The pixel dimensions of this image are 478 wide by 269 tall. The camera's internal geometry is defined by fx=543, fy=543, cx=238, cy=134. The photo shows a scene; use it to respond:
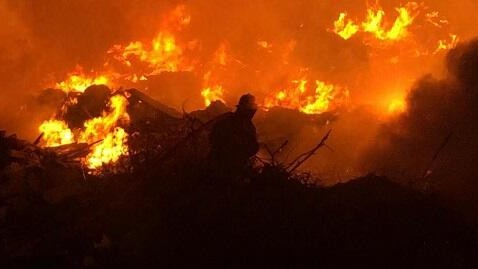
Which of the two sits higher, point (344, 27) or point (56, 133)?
point (344, 27)

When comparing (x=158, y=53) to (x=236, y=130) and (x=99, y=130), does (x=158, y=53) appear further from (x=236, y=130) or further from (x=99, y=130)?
(x=236, y=130)

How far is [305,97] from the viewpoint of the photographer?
23.5m

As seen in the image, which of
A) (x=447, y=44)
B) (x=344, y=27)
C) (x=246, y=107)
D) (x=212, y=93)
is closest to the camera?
(x=246, y=107)

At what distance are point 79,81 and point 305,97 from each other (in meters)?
9.53

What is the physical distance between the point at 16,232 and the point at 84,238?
1069 millimetres

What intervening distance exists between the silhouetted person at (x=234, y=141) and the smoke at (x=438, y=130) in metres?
6.58

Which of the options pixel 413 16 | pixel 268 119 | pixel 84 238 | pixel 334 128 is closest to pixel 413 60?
pixel 413 16

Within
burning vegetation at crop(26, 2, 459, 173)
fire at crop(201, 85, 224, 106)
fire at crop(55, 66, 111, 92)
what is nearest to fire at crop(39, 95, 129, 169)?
fire at crop(55, 66, 111, 92)

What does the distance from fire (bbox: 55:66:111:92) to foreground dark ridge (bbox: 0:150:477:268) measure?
1295 cm

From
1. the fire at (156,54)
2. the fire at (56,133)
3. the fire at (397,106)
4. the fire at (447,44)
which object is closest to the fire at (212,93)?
the fire at (156,54)

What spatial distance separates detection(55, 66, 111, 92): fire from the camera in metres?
21.8

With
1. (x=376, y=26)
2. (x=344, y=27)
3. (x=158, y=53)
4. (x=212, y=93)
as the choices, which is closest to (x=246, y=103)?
(x=212, y=93)

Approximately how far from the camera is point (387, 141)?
18.0 metres

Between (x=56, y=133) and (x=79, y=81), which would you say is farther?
(x=79, y=81)
